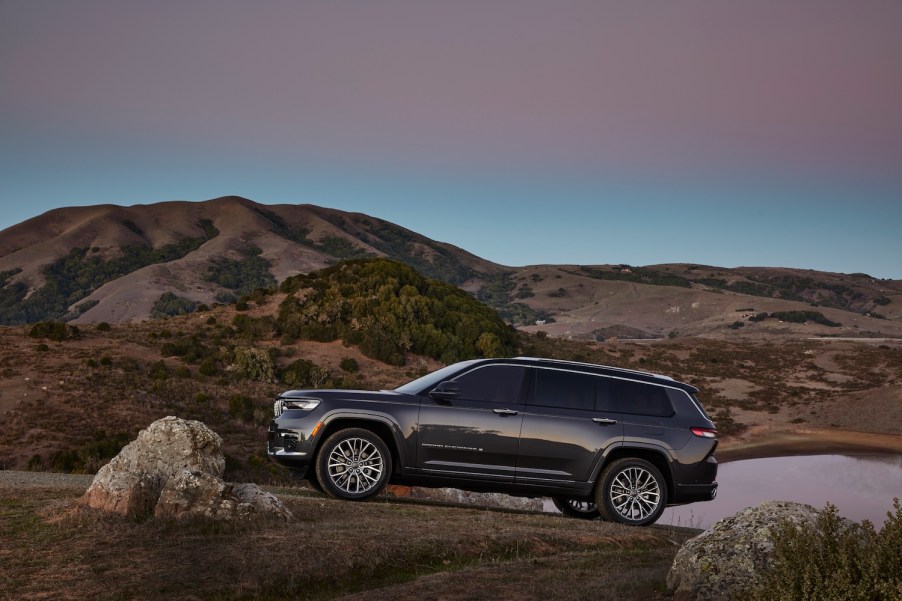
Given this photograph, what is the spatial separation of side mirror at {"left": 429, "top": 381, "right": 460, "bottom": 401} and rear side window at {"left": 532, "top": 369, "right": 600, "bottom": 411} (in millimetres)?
1153

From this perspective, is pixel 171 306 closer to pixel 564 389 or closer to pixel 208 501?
pixel 564 389

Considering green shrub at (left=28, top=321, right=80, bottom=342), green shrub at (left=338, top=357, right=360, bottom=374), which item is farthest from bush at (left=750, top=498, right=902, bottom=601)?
green shrub at (left=28, top=321, right=80, bottom=342)

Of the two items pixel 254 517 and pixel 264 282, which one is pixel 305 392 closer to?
pixel 254 517

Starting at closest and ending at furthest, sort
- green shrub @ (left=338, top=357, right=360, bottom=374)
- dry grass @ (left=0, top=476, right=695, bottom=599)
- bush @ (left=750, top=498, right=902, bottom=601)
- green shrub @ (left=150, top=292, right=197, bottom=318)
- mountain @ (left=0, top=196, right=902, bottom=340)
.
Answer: bush @ (left=750, top=498, right=902, bottom=601)
dry grass @ (left=0, top=476, right=695, bottom=599)
green shrub @ (left=338, top=357, right=360, bottom=374)
green shrub @ (left=150, top=292, right=197, bottom=318)
mountain @ (left=0, top=196, right=902, bottom=340)

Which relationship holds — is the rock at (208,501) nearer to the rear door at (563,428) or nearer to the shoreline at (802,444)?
the rear door at (563,428)

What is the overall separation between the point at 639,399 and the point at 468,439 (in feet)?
8.67

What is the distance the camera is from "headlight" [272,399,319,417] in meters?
11.1

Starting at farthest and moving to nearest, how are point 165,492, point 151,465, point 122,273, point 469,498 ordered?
point 122,273
point 469,498
point 151,465
point 165,492

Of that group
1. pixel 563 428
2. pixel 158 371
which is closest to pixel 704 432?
pixel 563 428

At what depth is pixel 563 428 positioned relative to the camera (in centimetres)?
1105

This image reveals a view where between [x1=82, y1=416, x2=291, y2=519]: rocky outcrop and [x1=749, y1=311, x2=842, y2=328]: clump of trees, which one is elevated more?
[x1=749, y1=311, x2=842, y2=328]: clump of trees

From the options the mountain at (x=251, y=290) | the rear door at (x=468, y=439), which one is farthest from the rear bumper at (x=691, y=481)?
the mountain at (x=251, y=290)

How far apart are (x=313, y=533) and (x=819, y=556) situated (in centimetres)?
532

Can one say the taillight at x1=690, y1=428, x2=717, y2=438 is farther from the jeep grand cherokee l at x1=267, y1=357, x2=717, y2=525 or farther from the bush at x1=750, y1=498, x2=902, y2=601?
the bush at x1=750, y1=498, x2=902, y2=601
